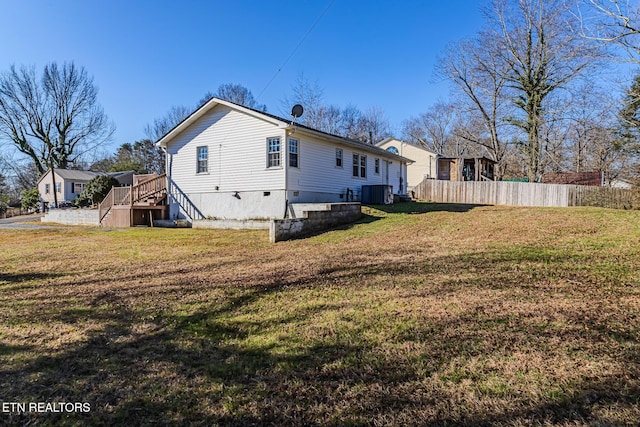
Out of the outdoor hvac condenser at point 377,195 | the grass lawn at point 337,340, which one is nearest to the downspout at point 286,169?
the outdoor hvac condenser at point 377,195

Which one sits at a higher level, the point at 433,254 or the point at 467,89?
the point at 467,89

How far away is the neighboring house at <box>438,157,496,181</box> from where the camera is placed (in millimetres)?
27594

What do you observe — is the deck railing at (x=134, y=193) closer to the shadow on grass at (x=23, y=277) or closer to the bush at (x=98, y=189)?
the bush at (x=98, y=189)

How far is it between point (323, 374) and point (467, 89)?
102ft

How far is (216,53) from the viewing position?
1678 cm

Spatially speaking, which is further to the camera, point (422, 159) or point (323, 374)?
point (422, 159)

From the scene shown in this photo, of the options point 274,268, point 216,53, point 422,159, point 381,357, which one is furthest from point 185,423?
point 422,159

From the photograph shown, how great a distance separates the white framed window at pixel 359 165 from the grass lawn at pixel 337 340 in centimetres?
1128

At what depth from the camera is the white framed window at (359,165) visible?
17.2m

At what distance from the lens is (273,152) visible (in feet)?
44.1

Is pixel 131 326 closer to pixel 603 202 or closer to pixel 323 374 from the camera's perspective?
pixel 323 374

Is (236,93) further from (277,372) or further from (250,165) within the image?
(277,372)

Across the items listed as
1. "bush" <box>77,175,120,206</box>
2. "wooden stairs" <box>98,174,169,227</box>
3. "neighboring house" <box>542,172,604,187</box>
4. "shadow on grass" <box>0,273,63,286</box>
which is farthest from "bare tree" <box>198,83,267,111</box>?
"shadow on grass" <box>0,273,63,286</box>

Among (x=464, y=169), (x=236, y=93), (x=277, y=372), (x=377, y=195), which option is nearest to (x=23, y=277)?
(x=277, y=372)
